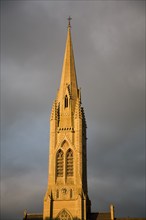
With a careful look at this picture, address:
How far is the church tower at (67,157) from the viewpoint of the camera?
190 feet

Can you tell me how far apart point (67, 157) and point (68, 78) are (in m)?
16.0

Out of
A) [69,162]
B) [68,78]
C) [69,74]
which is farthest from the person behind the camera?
[69,74]

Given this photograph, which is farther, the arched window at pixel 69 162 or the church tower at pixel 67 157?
the arched window at pixel 69 162

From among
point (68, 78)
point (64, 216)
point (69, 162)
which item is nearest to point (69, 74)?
point (68, 78)

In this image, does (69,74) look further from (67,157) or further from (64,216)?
(64,216)

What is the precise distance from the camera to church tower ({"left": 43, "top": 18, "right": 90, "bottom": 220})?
57.8 meters

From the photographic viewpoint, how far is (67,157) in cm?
6259

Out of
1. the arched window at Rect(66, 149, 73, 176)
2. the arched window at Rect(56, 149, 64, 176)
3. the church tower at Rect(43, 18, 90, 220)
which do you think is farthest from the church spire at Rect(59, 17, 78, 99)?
the arched window at Rect(56, 149, 64, 176)

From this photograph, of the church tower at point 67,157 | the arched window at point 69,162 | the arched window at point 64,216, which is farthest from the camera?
the arched window at point 69,162

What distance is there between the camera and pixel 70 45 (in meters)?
75.0

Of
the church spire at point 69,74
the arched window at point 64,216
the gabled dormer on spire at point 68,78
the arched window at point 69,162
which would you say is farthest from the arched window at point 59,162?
the church spire at point 69,74

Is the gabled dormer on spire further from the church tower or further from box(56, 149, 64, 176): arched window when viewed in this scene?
box(56, 149, 64, 176): arched window

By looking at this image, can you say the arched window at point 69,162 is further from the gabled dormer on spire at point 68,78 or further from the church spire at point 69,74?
the church spire at point 69,74

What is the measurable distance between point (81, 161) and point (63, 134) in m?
5.71
